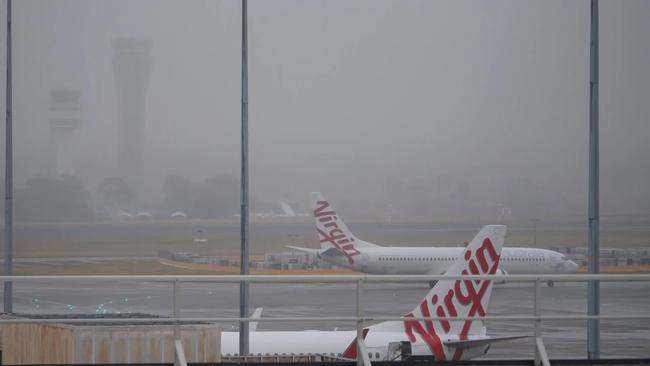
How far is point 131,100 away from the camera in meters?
101

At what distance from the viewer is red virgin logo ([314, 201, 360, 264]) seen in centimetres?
6638

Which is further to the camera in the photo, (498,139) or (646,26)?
(498,139)

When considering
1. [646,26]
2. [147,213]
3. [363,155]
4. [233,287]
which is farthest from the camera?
[363,155]

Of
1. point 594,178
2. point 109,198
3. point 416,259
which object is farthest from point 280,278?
point 109,198

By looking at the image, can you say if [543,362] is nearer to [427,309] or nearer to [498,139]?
[427,309]

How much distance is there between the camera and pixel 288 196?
105 m

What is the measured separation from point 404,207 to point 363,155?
21.1 feet

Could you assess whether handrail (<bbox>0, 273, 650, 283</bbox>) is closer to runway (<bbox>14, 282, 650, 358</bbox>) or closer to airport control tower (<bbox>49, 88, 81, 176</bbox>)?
runway (<bbox>14, 282, 650, 358</bbox>)

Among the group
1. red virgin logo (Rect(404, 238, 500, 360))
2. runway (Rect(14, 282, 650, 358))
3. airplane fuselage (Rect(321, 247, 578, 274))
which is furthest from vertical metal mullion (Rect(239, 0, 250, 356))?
airplane fuselage (Rect(321, 247, 578, 274))

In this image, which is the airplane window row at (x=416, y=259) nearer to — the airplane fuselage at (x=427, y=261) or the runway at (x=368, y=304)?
the airplane fuselage at (x=427, y=261)

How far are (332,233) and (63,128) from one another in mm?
40893

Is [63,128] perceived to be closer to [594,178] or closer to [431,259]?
[431,259]

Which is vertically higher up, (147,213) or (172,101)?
(172,101)

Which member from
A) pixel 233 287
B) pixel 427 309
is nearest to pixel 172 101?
pixel 233 287
